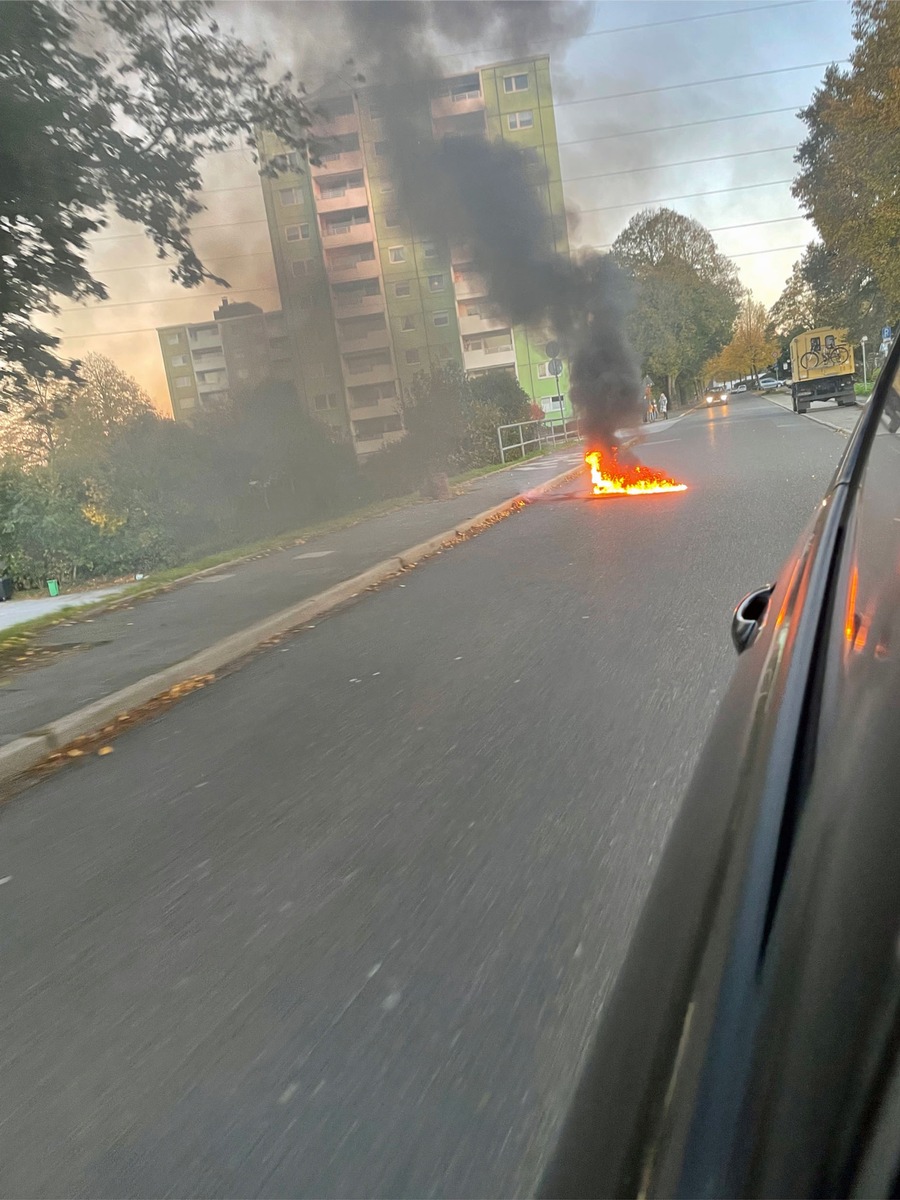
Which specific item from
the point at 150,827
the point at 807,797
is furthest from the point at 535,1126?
the point at 150,827

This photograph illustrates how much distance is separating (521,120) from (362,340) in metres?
4.60

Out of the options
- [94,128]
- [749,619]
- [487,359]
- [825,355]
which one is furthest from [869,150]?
[749,619]

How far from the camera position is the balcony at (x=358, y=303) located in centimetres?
1442

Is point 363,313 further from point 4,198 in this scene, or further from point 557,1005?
point 557,1005

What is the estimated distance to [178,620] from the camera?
8188 millimetres

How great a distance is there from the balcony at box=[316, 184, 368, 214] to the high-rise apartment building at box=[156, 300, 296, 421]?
5.77ft

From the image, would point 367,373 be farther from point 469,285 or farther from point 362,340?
point 469,285

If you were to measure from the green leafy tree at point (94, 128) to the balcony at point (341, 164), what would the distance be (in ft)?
6.32

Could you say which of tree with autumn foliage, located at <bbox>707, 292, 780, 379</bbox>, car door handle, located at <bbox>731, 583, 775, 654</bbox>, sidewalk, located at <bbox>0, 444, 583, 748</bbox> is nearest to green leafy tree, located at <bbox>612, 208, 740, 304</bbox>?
tree with autumn foliage, located at <bbox>707, 292, 780, 379</bbox>

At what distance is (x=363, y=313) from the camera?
1497 centimetres

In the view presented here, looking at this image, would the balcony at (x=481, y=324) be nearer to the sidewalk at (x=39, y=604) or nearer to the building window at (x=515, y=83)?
the building window at (x=515, y=83)

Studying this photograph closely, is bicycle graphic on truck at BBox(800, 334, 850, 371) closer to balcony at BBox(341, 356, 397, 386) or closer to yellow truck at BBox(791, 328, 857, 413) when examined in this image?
yellow truck at BBox(791, 328, 857, 413)

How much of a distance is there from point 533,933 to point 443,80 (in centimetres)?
1428

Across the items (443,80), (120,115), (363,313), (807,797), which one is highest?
(443,80)
